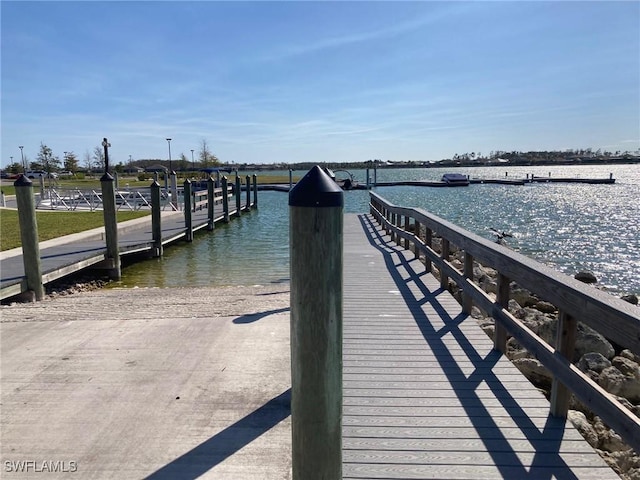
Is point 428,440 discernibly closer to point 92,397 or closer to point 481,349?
point 481,349

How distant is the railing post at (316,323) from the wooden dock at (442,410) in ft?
2.50

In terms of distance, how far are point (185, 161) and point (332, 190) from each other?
10507 cm

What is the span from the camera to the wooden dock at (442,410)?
8.46 ft

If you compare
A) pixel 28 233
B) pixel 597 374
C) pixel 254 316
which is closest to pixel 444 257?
pixel 597 374

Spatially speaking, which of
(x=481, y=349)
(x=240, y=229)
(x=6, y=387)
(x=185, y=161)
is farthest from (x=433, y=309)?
(x=185, y=161)

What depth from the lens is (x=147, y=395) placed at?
3.90 m

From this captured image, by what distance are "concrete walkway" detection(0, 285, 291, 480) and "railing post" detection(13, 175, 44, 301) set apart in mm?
1694

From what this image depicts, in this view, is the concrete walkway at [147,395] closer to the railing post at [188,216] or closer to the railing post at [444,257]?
the railing post at [444,257]

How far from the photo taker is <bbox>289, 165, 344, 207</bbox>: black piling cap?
179 cm

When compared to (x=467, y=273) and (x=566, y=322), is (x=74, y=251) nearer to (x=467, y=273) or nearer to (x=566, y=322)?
(x=467, y=273)

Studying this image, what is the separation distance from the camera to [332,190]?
1.81m

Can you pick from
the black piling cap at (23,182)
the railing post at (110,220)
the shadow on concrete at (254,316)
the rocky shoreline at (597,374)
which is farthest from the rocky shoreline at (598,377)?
the railing post at (110,220)

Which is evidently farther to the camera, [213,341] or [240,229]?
[240,229]

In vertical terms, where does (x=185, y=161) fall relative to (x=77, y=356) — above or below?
above
